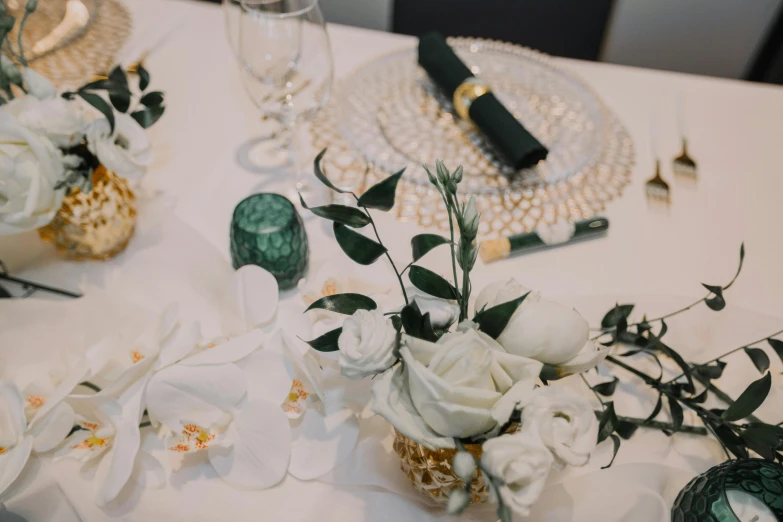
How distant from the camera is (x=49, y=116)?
57 centimetres

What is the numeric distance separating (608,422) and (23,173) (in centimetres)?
57

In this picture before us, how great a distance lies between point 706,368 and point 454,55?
1.91 feet

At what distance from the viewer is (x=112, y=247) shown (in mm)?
678

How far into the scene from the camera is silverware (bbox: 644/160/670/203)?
2.57ft

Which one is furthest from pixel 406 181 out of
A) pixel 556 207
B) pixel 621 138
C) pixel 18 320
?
pixel 18 320

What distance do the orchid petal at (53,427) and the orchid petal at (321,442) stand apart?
7.7 inches

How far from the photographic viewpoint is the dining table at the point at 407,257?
1.65 ft

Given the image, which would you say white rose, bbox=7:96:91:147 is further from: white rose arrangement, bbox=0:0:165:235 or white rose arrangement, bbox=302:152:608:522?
white rose arrangement, bbox=302:152:608:522

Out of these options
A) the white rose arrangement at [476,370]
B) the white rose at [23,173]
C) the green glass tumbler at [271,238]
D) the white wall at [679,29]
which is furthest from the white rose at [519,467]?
the white wall at [679,29]

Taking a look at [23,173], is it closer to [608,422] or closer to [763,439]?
[608,422]

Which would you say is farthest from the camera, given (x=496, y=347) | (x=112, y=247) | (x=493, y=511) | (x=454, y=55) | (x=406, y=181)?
(x=454, y=55)

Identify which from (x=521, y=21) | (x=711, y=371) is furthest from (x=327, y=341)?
(x=521, y=21)

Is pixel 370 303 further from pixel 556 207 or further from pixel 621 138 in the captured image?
pixel 621 138

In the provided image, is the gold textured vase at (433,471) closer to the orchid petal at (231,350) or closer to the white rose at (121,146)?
the orchid petal at (231,350)
